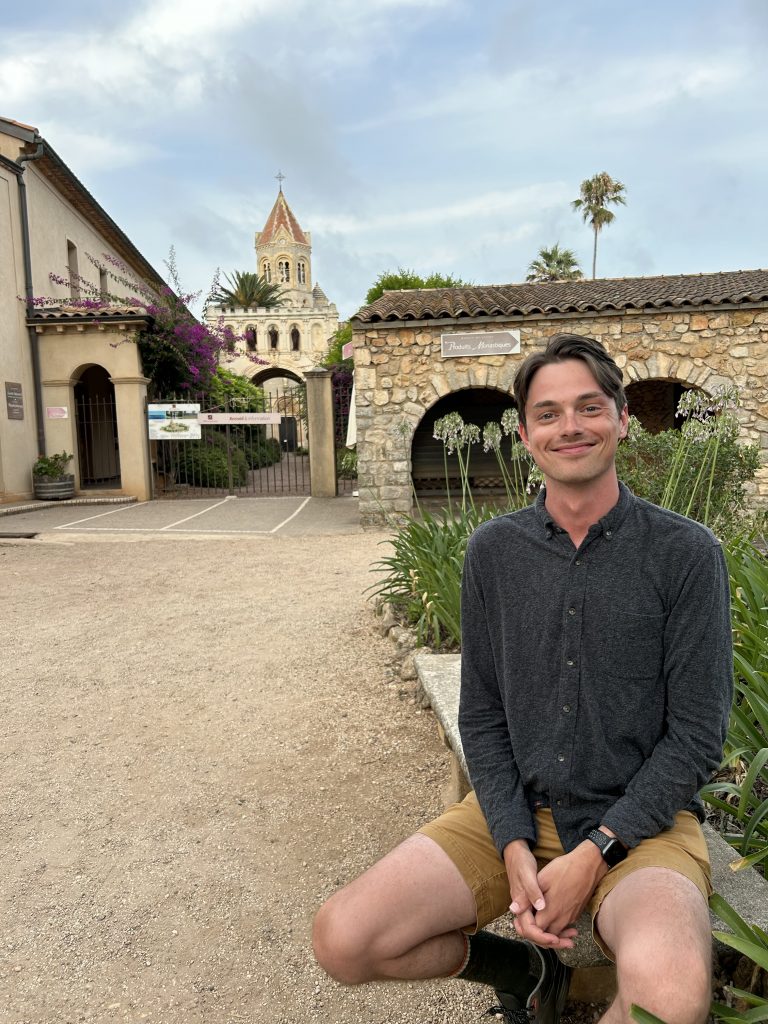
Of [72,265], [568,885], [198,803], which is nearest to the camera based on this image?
[568,885]

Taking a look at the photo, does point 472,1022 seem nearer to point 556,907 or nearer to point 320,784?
point 556,907

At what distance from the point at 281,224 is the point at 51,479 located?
5196 centimetres

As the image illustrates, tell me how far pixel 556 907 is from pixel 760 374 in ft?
34.4

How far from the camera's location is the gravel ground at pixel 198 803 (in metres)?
1.95

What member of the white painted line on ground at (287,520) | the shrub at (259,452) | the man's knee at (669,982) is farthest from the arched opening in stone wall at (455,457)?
the man's knee at (669,982)

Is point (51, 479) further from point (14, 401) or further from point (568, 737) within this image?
point (568, 737)

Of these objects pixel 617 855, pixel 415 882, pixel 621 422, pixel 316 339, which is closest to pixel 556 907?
pixel 617 855

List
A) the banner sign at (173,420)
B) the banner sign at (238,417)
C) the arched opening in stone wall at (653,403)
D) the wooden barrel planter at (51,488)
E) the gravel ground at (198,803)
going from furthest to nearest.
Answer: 1. the arched opening in stone wall at (653,403)
2. the banner sign at (173,420)
3. the banner sign at (238,417)
4. the wooden barrel planter at (51,488)
5. the gravel ground at (198,803)

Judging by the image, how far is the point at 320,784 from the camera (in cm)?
305

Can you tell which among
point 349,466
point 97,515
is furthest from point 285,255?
point 97,515

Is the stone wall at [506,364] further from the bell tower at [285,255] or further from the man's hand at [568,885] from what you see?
the bell tower at [285,255]

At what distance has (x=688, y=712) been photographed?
4.88ft

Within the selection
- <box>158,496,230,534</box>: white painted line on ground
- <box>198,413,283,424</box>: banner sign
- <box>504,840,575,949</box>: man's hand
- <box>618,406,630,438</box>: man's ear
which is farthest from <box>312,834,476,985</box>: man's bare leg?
<box>198,413,283,424</box>: banner sign

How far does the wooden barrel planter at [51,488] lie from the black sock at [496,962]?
13611 mm
